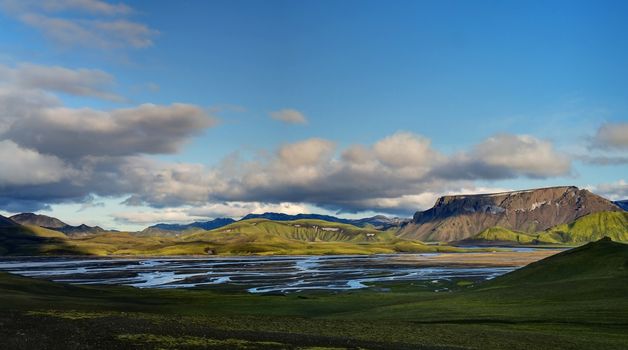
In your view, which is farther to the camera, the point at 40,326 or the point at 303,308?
the point at 303,308

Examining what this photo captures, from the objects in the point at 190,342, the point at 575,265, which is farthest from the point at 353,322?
the point at 575,265

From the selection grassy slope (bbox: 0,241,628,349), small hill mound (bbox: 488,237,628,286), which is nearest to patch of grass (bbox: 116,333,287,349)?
grassy slope (bbox: 0,241,628,349)

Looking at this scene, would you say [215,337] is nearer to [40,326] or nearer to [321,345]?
[321,345]

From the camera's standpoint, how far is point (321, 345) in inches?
1566

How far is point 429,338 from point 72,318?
33.0 meters

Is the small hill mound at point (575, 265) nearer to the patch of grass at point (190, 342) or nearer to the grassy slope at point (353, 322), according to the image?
the grassy slope at point (353, 322)

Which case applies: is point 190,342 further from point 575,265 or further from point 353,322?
point 575,265

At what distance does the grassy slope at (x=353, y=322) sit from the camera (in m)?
40.1

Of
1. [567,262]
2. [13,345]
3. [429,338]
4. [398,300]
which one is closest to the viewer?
[13,345]

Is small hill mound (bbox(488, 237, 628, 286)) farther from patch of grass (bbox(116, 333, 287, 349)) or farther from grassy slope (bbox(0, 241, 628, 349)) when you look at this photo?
patch of grass (bbox(116, 333, 287, 349))

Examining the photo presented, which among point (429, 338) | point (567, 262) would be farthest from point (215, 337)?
point (567, 262)

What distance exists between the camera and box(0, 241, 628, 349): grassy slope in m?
40.1

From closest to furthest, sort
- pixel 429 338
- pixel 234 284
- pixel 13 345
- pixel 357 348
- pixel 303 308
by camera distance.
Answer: pixel 13 345 < pixel 357 348 < pixel 429 338 < pixel 303 308 < pixel 234 284

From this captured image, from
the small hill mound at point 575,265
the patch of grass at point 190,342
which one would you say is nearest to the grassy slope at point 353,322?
the patch of grass at point 190,342
